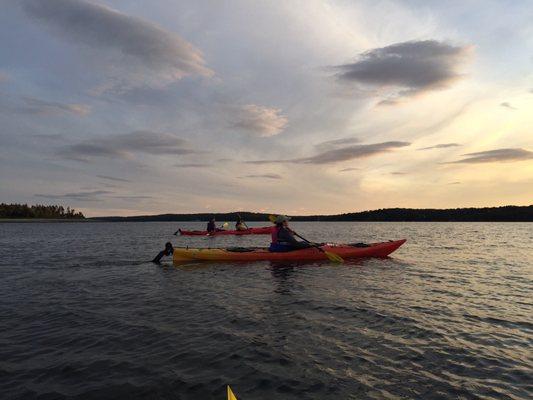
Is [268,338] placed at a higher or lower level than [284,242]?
lower

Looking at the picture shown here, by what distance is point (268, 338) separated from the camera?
907 cm

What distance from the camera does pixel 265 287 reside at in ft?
50.8

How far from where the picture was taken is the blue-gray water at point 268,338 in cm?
653

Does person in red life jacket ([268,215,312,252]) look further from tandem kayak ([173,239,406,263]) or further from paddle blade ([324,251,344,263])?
paddle blade ([324,251,344,263])

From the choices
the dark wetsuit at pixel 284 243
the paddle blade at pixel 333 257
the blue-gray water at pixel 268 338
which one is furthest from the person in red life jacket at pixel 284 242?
the blue-gray water at pixel 268 338

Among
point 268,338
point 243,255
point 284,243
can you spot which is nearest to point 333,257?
point 284,243

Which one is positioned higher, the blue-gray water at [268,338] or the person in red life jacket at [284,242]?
the person in red life jacket at [284,242]

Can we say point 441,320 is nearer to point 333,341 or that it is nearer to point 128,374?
point 333,341

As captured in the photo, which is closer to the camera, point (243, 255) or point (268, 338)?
point (268, 338)

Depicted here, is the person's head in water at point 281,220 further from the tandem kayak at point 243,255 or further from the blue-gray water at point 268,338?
the blue-gray water at point 268,338

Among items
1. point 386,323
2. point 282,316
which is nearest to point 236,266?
point 282,316

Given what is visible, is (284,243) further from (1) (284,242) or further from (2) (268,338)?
(2) (268,338)

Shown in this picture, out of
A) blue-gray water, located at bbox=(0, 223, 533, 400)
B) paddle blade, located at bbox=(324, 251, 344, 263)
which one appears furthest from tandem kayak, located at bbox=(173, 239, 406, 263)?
blue-gray water, located at bbox=(0, 223, 533, 400)

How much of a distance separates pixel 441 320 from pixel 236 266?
13.2 meters
